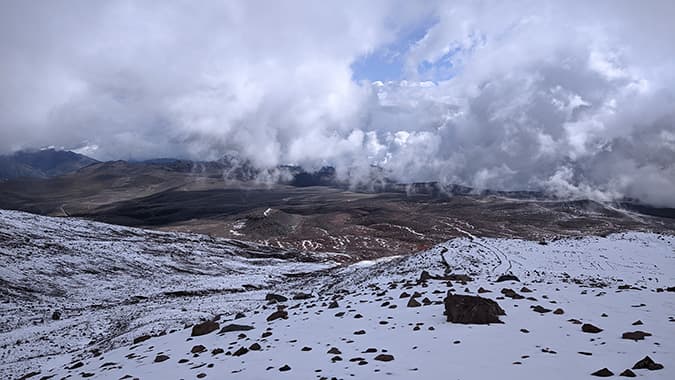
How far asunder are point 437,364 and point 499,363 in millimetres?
1479

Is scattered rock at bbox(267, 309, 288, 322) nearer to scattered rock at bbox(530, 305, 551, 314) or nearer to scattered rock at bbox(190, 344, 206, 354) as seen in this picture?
scattered rock at bbox(190, 344, 206, 354)

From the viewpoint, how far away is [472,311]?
14.1 metres

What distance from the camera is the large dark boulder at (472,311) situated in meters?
13.9

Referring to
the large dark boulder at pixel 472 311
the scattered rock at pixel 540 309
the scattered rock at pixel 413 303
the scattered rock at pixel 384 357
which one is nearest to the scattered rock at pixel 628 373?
the scattered rock at pixel 384 357

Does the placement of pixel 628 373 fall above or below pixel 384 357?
above

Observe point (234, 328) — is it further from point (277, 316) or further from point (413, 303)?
point (413, 303)

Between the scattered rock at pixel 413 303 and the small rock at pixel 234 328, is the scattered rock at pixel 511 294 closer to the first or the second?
the scattered rock at pixel 413 303

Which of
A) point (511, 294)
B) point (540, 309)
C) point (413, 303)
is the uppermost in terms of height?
point (540, 309)

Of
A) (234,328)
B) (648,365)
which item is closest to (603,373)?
(648,365)

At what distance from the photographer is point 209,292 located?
53.0m

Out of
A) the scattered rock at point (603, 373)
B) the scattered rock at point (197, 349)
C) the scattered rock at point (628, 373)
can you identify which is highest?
the scattered rock at point (628, 373)

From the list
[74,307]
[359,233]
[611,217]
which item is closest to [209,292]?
[74,307]

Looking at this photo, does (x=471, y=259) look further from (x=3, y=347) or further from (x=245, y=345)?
(x=3, y=347)

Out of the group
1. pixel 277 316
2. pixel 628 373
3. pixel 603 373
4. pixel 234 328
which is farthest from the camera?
pixel 277 316
